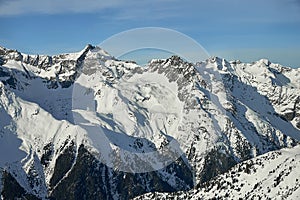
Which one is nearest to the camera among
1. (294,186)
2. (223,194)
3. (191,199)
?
(294,186)

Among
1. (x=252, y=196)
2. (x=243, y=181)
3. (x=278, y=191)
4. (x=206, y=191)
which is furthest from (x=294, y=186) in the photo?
(x=206, y=191)

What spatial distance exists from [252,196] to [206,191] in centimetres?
2963

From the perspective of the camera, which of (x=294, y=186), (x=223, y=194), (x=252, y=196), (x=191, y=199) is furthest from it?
(x=191, y=199)

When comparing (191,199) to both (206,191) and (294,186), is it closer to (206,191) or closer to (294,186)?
(206,191)

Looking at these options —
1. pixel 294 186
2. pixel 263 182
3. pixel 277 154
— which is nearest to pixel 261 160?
pixel 277 154

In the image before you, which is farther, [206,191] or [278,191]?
[206,191]

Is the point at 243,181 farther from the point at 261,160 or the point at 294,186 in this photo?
the point at 294,186

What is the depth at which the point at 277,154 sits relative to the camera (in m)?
199

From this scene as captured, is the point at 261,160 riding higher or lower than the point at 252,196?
higher

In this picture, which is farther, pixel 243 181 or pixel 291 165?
pixel 243 181

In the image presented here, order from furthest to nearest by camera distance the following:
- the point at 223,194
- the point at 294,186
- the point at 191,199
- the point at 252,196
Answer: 1. the point at 191,199
2. the point at 223,194
3. the point at 252,196
4. the point at 294,186

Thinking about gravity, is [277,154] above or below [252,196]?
above

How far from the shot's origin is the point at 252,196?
172750 mm

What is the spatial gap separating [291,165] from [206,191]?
123 ft
